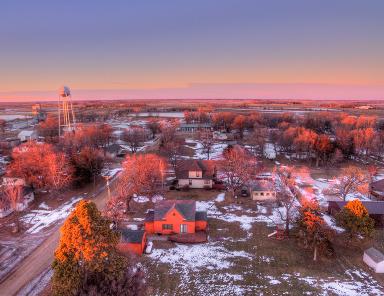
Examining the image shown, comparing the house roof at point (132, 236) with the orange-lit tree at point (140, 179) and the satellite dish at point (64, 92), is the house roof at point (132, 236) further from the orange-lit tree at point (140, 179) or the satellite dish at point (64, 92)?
the satellite dish at point (64, 92)

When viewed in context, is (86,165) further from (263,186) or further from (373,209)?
(373,209)

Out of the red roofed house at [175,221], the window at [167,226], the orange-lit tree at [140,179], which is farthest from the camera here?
the orange-lit tree at [140,179]

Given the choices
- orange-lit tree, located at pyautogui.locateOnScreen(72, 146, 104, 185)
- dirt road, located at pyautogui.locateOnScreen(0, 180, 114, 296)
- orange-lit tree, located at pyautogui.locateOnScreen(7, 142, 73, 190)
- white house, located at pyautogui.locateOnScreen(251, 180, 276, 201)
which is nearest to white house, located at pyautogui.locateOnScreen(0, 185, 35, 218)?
orange-lit tree, located at pyautogui.locateOnScreen(7, 142, 73, 190)

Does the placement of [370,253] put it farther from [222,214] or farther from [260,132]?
[260,132]

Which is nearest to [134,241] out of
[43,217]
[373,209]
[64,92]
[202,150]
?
[43,217]

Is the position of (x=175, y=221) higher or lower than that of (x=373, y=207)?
lower

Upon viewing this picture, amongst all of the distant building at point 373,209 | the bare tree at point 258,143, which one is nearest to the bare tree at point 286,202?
the distant building at point 373,209
